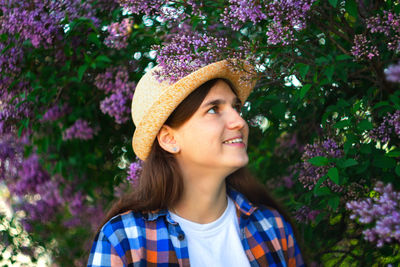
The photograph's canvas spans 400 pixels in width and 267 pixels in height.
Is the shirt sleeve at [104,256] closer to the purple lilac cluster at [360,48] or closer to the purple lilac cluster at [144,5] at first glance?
the purple lilac cluster at [144,5]

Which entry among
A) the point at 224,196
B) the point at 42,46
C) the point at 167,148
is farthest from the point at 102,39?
Answer: the point at 224,196

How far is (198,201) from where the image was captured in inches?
86.4

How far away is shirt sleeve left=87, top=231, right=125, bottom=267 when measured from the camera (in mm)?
1900

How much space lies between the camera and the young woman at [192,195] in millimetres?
Result: 2008

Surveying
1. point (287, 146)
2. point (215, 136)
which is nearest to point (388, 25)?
point (215, 136)

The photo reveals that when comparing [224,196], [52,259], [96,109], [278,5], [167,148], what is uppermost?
[278,5]

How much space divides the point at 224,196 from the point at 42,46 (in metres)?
1.58

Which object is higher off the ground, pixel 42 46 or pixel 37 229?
pixel 42 46

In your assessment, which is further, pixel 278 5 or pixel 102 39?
pixel 102 39

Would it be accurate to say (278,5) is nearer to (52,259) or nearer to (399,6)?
(399,6)

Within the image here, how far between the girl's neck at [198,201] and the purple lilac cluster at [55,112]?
57.6 inches

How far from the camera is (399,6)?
1941 millimetres

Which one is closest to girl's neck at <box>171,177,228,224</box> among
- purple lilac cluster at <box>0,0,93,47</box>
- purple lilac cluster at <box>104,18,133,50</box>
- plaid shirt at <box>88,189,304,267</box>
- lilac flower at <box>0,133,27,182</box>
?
plaid shirt at <box>88,189,304,267</box>

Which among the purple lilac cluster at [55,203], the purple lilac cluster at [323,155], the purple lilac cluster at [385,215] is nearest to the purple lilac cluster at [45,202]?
the purple lilac cluster at [55,203]
